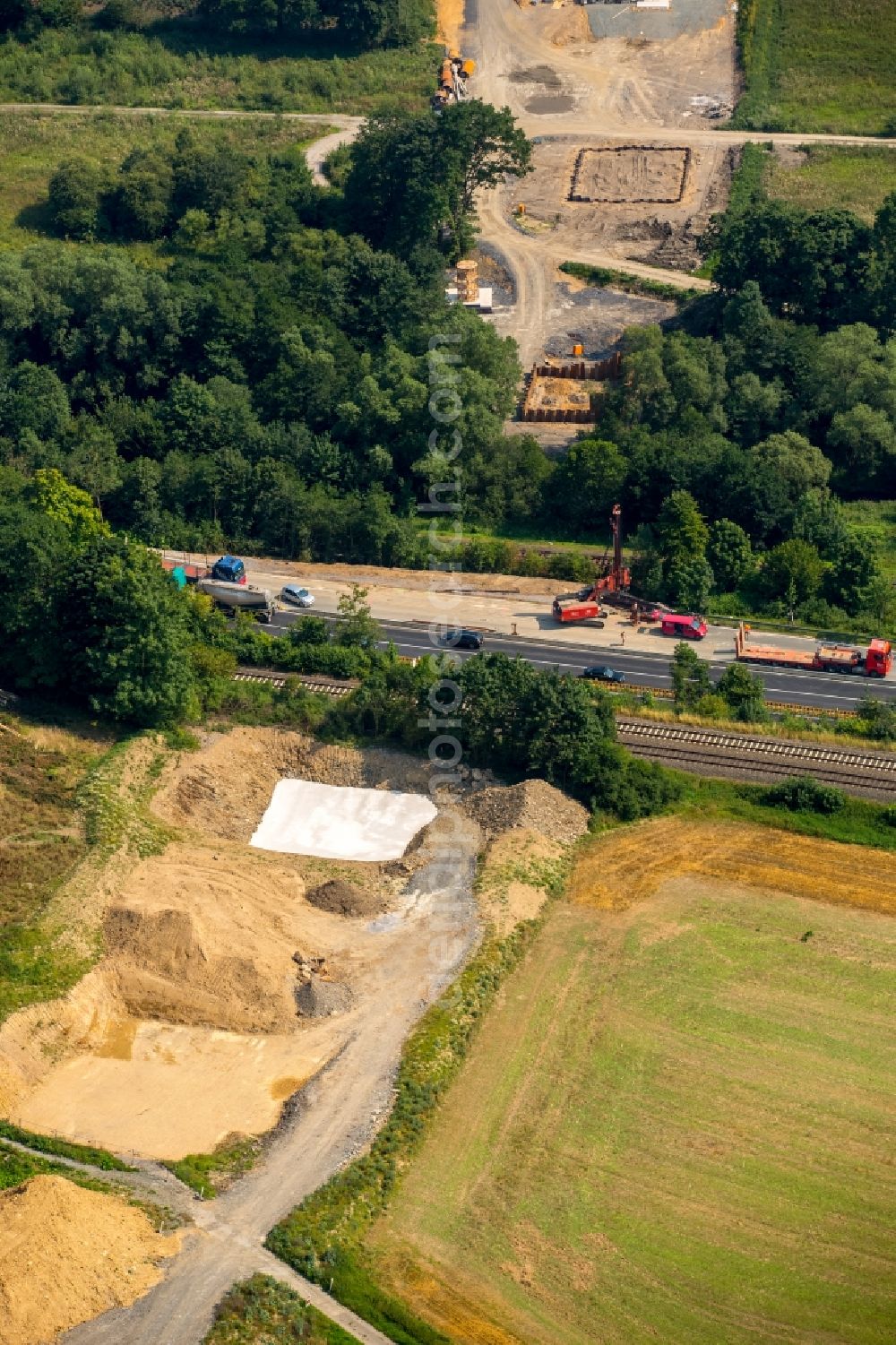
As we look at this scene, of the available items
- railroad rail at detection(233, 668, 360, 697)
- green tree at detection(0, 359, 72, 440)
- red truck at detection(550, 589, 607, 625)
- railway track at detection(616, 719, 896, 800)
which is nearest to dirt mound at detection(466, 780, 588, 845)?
railway track at detection(616, 719, 896, 800)

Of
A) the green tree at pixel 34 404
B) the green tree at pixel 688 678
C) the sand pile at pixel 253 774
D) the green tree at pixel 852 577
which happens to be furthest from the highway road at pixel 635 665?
the green tree at pixel 34 404

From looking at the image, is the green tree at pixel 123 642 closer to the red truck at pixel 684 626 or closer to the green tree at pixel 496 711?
the green tree at pixel 496 711

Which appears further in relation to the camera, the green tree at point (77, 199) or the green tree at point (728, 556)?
the green tree at point (77, 199)

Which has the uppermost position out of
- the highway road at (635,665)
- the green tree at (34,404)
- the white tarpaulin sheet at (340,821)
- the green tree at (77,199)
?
the green tree at (77,199)

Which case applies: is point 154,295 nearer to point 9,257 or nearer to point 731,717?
point 9,257

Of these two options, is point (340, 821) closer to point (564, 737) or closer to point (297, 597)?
point (564, 737)

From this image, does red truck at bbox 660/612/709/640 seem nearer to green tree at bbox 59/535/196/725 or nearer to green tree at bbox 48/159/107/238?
green tree at bbox 59/535/196/725

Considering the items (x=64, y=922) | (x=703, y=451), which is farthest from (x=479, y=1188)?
(x=703, y=451)
